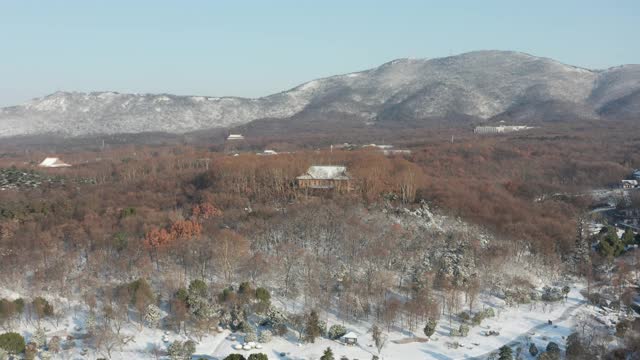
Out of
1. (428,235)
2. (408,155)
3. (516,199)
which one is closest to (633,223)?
(516,199)

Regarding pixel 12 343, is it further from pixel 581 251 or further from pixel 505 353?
pixel 581 251

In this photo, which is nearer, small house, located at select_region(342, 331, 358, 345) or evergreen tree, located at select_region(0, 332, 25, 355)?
evergreen tree, located at select_region(0, 332, 25, 355)

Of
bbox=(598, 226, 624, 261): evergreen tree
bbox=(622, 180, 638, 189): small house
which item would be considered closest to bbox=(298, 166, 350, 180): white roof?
bbox=(598, 226, 624, 261): evergreen tree

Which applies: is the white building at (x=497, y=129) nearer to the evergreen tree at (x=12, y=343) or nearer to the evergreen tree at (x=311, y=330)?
the evergreen tree at (x=311, y=330)

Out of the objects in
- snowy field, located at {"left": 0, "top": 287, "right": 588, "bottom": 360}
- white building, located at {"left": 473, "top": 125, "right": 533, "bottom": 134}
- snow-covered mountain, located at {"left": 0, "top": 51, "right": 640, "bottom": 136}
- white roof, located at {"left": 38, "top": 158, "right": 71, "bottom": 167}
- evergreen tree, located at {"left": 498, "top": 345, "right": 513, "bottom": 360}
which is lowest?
snowy field, located at {"left": 0, "top": 287, "right": 588, "bottom": 360}

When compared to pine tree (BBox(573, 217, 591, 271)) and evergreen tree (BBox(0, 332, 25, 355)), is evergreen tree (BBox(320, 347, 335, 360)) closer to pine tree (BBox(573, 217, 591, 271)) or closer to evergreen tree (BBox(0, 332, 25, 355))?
evergreen tree (BBox(0, 332, 25, 355))

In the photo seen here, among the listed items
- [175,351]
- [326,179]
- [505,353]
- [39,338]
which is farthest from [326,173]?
[39,338]
